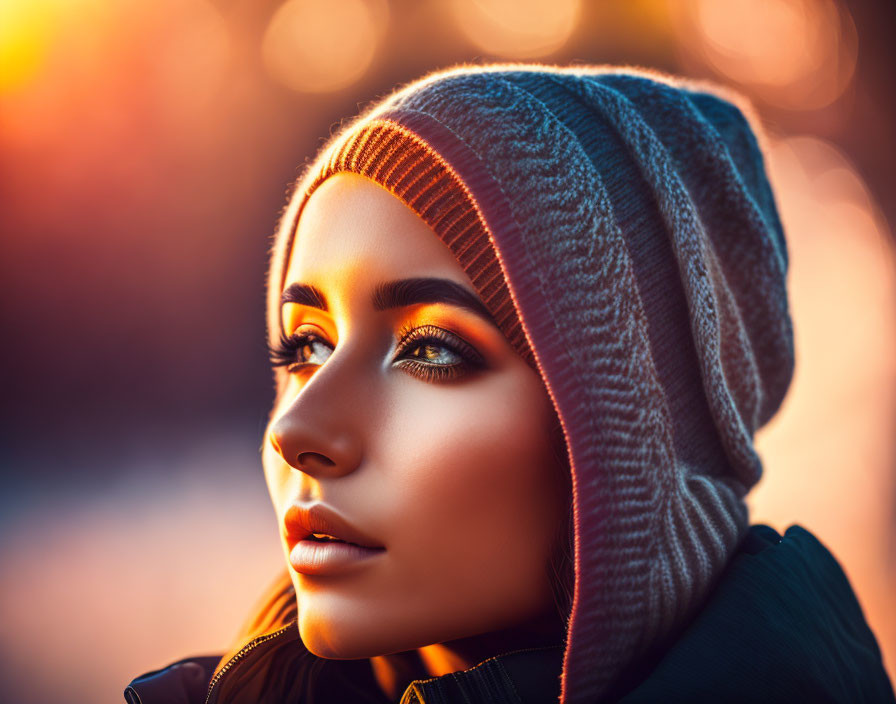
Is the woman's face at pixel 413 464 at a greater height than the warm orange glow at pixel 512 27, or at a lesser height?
lesser

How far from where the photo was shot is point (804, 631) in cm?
90

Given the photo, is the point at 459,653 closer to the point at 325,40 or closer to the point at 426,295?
the point at 426,295

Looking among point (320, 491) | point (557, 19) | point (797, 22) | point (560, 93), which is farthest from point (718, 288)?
point (797, 22)

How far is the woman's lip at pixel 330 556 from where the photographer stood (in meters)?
0.81

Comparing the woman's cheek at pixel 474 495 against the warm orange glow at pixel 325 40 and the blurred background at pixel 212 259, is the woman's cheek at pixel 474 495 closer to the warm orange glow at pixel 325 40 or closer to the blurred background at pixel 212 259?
the blurred background at pixel 212 259

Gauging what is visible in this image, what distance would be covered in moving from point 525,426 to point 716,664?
14.5 inches

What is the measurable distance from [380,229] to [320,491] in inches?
13.5

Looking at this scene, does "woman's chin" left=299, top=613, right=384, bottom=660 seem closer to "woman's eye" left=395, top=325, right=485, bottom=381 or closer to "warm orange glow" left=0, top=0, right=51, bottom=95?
"woman's eye" left=395, top=325, right=485, bottom=381

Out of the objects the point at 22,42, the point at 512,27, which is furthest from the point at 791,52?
the point at 22,42

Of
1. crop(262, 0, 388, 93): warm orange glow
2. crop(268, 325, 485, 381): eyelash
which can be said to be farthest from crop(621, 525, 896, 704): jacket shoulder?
crop(262, 0, 388, 93): warm orange glow

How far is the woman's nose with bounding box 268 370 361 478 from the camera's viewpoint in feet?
2.63

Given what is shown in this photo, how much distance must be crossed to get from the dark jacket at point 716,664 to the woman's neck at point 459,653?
0.03 m

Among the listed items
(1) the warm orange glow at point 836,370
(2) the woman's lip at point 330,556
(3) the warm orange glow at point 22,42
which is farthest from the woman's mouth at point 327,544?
(1) the warm orange glow at point 836,370

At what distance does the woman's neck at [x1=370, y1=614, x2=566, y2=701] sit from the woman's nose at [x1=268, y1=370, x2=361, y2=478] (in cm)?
34
